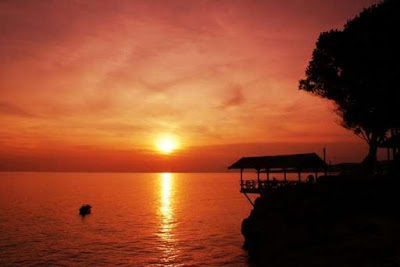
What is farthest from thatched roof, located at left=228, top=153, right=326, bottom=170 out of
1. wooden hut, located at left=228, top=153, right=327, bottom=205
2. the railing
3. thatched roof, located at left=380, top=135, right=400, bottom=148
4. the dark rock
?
the dark rock

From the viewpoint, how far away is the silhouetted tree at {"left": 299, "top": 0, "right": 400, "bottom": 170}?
26.5 metres

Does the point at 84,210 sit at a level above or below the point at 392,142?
below

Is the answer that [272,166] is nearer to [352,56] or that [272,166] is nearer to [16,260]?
[352,56]

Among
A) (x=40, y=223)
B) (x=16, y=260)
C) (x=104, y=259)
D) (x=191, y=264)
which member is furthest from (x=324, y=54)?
(x=40, y=223)

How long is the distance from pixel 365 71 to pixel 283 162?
46.5 feet

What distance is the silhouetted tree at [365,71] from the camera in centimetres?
2652

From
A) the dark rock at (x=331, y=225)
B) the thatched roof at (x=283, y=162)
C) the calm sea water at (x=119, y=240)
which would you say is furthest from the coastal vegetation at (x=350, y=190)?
the calm sea water at (x=119, y=240)

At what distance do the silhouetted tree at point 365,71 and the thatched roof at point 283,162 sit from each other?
534cm

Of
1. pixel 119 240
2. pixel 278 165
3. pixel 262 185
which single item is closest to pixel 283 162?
pixel 278 165

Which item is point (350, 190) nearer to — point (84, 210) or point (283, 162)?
point (283, 162)

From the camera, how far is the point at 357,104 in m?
30.3

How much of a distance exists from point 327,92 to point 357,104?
3.32 meters

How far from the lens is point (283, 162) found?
37375 mm

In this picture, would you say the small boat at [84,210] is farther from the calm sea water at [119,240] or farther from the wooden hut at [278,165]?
the wooden hut at [278,165]
